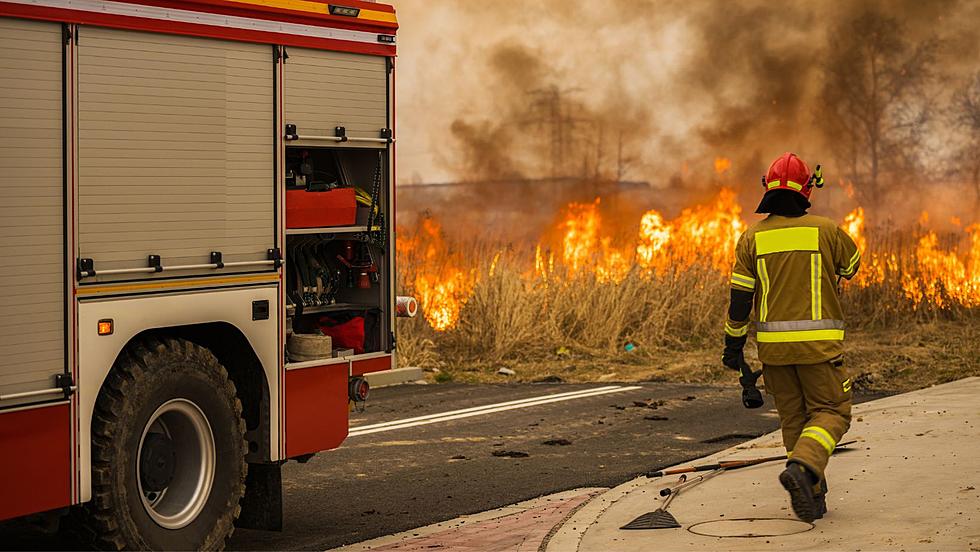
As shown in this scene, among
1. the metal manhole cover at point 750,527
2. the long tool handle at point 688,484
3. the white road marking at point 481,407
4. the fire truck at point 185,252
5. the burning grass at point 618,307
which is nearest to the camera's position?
the fire truck at point 185,252

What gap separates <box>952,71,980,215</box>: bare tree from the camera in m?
24.3

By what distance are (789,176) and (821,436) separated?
1.38 m

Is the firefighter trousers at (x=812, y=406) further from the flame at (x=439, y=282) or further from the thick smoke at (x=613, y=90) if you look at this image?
the thick smoke at (x=613, y=90)

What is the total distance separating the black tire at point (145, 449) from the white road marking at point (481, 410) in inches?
152

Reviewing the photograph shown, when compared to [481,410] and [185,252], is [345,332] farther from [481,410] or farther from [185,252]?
[481,410]

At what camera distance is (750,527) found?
24.5 ft

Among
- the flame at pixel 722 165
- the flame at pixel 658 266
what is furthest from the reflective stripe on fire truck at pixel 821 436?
the flame at pixel 722 165

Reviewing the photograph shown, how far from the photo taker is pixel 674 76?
26391 millimetres

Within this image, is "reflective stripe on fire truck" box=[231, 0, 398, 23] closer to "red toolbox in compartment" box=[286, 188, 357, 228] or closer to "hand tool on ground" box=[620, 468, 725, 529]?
"red toolbox in compartment" box=[286, 188, 357, 228]

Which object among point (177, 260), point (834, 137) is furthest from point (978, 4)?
point (177, 260)

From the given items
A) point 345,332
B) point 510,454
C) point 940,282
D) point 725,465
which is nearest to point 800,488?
point 725,465

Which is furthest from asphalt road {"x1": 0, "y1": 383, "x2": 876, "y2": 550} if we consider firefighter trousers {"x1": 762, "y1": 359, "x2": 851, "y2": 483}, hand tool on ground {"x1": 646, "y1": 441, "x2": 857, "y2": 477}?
firefighter trousers {"x1": 762, "y1": 359, "x2": 851, "y2": 483}

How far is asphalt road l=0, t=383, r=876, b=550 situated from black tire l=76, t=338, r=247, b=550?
389 mm

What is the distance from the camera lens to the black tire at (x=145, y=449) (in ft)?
22.3
